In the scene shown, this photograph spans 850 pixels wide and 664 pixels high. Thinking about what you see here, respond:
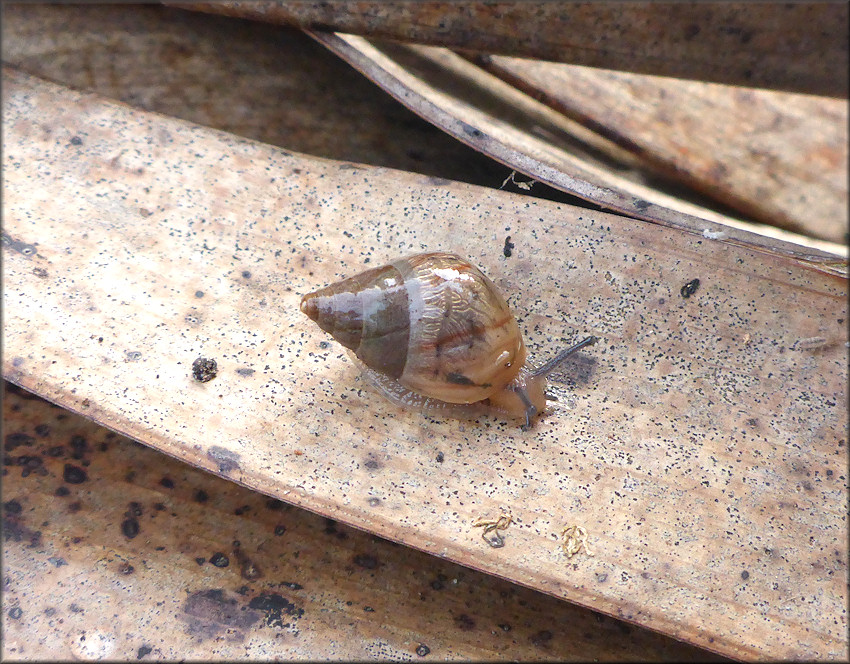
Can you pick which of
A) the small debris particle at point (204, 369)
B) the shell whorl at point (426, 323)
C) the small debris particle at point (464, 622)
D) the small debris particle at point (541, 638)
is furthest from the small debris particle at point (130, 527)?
the small debris particle at point (541, 638)

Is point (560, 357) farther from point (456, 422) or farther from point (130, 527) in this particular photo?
point (130, 527)

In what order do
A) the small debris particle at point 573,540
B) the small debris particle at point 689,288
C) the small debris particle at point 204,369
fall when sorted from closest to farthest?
the small debris particle at point 573,540 < the small debris particle at point 204,369 < the small debris particle at point 689,288

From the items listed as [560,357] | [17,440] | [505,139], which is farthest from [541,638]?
[17,440]

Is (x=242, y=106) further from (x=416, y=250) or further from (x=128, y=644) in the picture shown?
(x=128, y=644)

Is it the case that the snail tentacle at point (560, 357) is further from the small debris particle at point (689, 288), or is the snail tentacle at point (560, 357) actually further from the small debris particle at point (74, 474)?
the small debris particle at point (74, 474)

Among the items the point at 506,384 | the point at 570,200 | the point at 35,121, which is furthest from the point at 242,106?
the point at 506,384

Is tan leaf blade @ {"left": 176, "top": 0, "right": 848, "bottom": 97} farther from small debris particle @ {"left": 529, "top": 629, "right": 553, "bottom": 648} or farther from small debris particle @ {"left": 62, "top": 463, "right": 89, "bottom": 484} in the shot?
small debris particle @ {"left": 529, "top": 629, "right": 553, "bottom": 648}
